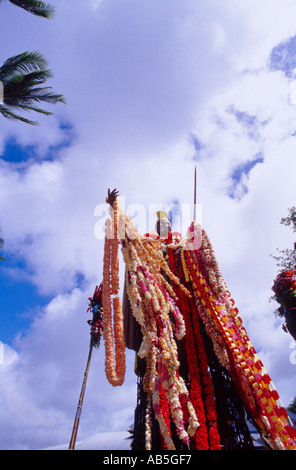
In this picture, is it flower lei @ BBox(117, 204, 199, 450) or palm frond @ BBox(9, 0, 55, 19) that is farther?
palm frond @ BBox(9, 0, 55, 19)

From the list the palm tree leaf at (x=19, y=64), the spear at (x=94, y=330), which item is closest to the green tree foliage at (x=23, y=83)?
the palm tree leaf at (x=19, y=64)

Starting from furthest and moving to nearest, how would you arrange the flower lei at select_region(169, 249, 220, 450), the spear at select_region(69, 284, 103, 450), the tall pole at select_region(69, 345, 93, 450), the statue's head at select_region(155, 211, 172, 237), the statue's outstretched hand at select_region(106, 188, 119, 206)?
the spear at select_region(69, 284, 103, 450), the tall pole at select_region(69, 345, 93, 450), the statue's head at select_region(155, 211, 172, 237), the statue's outstretched hand at select_region(106, 188, 119, 206), the flower lei at select_region(169, 249, 220, 450)

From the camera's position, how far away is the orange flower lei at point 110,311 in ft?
10.3

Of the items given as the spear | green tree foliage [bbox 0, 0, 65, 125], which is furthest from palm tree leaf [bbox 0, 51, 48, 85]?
the spear

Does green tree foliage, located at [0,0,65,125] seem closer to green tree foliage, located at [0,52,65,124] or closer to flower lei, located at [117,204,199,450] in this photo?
green tree foliage, located at [0,52,65,124]

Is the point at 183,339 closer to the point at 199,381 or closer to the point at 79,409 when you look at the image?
the point at 199,381

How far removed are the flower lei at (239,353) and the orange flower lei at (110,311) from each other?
1020 millimetres

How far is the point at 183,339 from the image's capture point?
368 cm

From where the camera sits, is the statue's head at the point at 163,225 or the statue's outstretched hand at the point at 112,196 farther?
the statue's head at the point at 163,225

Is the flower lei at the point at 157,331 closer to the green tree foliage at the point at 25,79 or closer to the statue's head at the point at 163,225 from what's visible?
the statue's head at the point at 163,225

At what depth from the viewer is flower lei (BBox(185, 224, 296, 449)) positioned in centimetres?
292

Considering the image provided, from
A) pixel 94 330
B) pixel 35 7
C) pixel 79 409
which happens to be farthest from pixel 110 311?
pixel 35 7

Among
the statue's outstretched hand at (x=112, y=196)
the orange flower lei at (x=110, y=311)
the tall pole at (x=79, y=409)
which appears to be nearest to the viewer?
the orange flower lei at (x=110, y=311)
